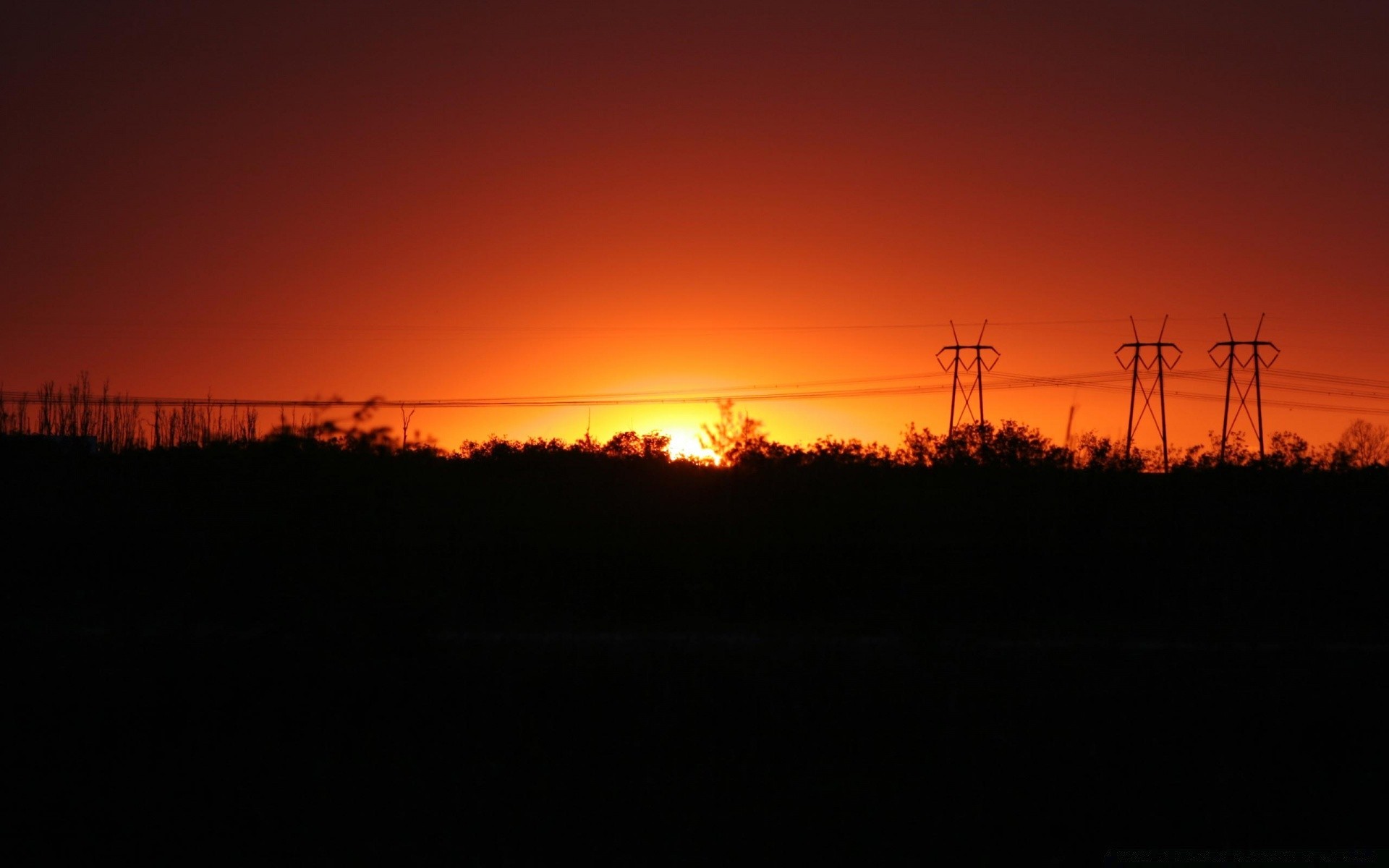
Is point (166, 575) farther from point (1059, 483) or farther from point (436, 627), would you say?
point (1059, 483)

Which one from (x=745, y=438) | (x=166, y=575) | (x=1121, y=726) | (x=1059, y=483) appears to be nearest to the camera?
(x=1121, y=726)

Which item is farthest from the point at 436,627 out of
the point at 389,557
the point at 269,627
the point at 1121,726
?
the point at 1121,726

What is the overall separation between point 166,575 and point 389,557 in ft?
14.4

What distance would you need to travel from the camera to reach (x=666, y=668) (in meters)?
17.0

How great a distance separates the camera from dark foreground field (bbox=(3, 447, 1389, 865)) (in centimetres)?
1407

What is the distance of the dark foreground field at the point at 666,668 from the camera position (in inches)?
554

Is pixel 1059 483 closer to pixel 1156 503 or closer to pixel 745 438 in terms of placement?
pixel 1156 503

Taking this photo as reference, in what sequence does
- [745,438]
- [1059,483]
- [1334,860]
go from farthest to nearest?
[745,438], [1059,483], [1334,860]

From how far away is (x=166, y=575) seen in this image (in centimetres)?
2262

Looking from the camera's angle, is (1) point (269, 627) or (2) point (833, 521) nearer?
(1) point (269, 627)

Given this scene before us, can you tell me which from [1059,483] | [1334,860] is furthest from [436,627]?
[1059,483]

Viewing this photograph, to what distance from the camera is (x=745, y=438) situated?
3203 centimetres

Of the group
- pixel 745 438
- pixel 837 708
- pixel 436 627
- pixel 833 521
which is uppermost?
pixel 745 438

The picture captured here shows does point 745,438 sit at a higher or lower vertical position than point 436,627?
higher
